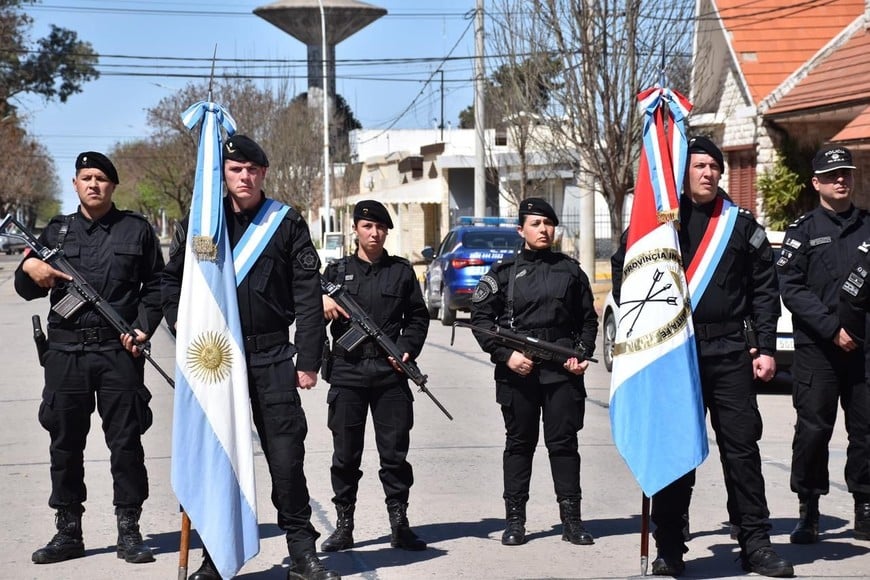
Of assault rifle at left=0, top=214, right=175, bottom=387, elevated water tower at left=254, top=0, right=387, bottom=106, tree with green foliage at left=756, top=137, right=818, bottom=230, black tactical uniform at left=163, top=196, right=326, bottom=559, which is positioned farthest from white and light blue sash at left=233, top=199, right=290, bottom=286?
elevated water tower at left=254, top=0, right=387, bottom=106

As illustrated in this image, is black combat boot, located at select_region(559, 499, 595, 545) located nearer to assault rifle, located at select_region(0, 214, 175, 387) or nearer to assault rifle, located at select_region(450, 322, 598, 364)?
assault rifle, located at select_region(450, 322, 598, 364)

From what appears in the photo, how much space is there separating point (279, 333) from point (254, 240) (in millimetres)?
449

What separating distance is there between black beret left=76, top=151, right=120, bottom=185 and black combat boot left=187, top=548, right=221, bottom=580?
2.03 m

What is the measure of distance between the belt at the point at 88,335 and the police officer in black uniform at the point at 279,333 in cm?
73

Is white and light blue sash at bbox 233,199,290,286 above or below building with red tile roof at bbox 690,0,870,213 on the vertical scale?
below

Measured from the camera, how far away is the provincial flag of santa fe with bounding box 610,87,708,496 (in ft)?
21.2

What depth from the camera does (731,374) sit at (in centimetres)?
664

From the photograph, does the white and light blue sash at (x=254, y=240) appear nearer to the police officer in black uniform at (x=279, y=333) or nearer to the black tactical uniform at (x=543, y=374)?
the police officer in black uniform at (x=279, y=333)

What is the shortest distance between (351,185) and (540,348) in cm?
6405

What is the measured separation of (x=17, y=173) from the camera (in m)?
84.6

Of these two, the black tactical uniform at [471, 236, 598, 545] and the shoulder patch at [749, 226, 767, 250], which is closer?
the shoulder patch at [749, 226, 767, 250]

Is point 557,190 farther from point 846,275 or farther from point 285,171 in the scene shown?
point 846,275

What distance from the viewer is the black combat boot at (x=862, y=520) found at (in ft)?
24.3

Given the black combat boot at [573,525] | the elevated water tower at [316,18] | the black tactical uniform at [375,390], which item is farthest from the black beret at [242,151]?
the elevated water tower at [316,18]
